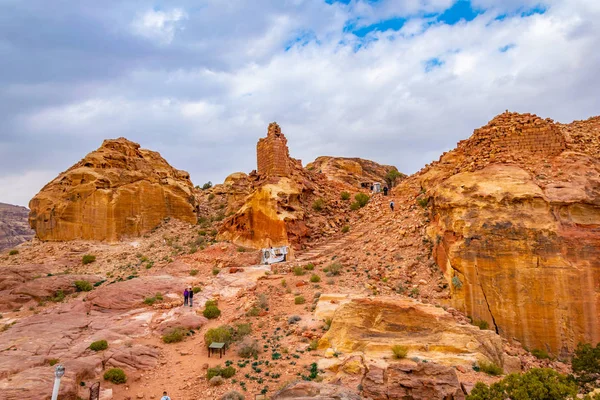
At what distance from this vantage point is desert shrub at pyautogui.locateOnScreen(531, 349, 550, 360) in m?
12.3

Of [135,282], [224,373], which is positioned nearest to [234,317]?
[224,373]

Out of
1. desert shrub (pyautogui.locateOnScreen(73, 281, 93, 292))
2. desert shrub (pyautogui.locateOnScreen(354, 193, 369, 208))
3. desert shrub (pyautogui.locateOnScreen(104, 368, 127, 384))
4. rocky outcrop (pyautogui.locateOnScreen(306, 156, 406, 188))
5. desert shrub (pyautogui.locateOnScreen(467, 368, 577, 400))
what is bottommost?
desert shrub (pyautogui.locateOnScreen(104, 368, 127, 384))

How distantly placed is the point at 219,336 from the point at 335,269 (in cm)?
654

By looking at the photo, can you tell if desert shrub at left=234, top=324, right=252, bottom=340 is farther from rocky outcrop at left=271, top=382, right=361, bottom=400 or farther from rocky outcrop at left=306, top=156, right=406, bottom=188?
rocky outcrop at left=306, top=156, right=406, bottom=188

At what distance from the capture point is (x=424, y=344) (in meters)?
10.6

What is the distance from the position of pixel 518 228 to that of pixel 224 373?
1141 cm

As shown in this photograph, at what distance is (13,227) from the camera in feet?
208

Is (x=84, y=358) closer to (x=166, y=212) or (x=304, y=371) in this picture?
(x=304, y=371)

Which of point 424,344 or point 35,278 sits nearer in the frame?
point 424,344

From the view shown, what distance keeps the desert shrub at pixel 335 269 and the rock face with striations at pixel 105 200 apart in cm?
1585

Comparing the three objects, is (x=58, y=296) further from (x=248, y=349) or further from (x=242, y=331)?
(x=248, y=349)

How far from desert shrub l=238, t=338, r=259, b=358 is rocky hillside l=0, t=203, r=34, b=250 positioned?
59.8 m

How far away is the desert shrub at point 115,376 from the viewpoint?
33.7ft

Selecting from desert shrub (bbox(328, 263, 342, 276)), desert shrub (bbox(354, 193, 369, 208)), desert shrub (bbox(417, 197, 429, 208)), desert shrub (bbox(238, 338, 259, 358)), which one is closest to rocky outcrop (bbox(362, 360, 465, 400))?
desert shrub (bbox(238, 338, 259, 358))
